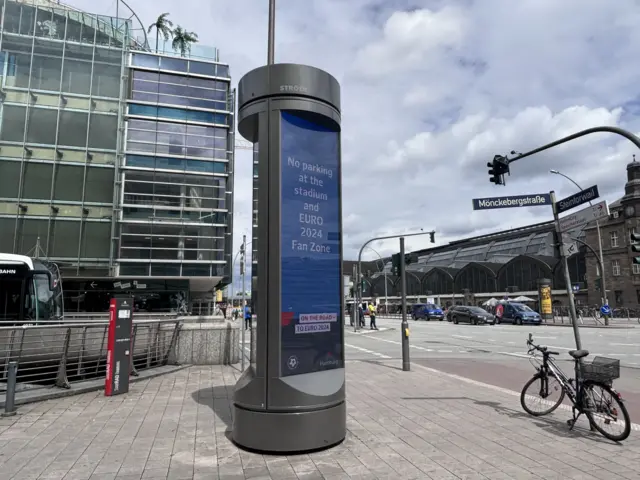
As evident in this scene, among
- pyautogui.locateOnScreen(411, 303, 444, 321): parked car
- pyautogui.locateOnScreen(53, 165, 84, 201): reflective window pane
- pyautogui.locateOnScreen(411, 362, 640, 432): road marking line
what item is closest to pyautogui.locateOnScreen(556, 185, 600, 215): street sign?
pyautogui.locateOnScreen(411, 362, 640, 432): road marking line

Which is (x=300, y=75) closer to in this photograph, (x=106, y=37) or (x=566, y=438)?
(x=566, y=438)

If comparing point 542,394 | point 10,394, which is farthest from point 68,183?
point 542,394

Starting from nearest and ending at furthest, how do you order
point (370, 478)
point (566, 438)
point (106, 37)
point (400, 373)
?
point (370, 478), point (566, 438), point (400, 373), point (106, 37)

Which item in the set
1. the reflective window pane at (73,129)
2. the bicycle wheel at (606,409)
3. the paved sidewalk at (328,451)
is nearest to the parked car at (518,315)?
the paved sidewalk at (328,451)

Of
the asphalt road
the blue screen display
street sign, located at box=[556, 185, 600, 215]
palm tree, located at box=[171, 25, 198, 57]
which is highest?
palm tree, located at box=[171, 25, 198, 57]

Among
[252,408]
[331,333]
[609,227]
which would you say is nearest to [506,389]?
[331,333]

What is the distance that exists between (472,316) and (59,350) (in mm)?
34661

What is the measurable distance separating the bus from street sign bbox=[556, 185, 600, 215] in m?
12.5

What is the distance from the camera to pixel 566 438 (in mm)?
5680

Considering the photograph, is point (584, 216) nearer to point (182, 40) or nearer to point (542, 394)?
point (542, 394)

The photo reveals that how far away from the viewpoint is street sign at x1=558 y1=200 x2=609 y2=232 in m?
7.19

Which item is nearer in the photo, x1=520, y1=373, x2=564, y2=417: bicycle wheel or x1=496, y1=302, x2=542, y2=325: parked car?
x1=520, y1=373, x2=564, y2=417: bicycle wheel

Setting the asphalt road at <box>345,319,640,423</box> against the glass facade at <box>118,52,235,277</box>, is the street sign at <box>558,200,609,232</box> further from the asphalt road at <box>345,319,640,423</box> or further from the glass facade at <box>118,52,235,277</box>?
the glass facade at <box>118,52,235,277</box>

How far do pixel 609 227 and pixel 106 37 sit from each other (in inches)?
2286
